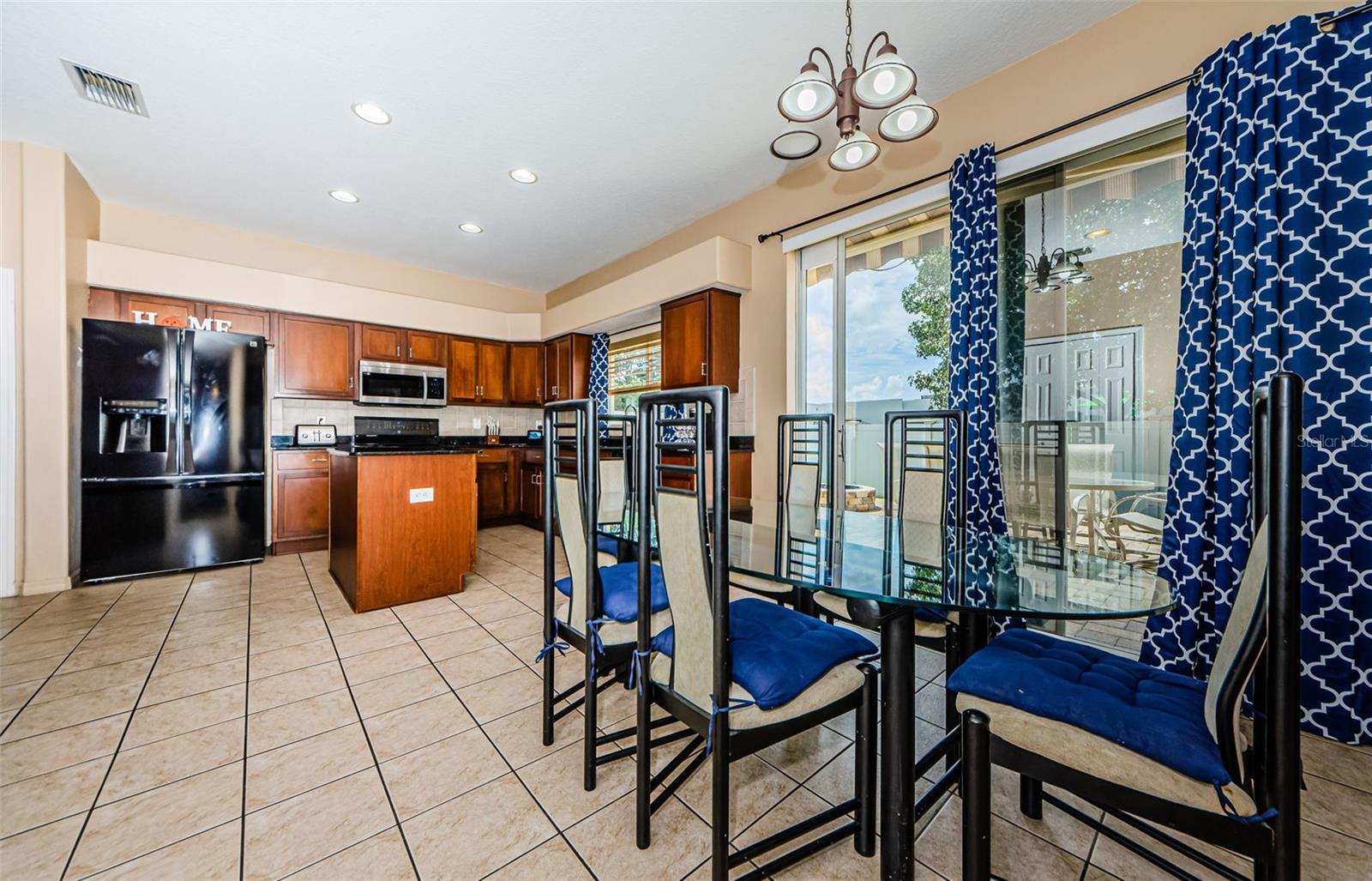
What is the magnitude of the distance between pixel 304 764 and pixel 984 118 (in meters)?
4.12

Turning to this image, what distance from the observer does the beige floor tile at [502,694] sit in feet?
6.70

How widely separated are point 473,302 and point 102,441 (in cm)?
334

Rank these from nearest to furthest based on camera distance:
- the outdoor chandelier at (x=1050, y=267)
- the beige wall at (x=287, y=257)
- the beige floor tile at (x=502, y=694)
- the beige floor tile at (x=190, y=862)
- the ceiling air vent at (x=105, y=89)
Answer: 1. the beige floor tile at (x=190, y=862)
2. the beige floor tile at (x=502, y=694)
3. the outdoor chandelier at (x=1050, y=267)
4. the ceiling air vent at (x=105, y=89)
5. the beige wall at (x=287, y=257)

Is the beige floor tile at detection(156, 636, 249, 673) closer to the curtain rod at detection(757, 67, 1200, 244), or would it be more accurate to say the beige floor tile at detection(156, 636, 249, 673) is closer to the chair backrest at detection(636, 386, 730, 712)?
the chair backrest at detection(636, 386, 730, 712)

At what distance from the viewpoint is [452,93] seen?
2803mm

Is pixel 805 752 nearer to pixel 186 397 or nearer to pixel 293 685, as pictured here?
pixel 293 685

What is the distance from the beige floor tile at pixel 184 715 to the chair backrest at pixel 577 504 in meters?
1.38

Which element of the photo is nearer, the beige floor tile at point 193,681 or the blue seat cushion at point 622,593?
the blue seat cushion at point 622,593

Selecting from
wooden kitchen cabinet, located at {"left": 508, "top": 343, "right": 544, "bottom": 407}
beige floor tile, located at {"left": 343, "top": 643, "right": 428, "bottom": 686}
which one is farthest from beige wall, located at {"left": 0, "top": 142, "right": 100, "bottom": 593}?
wooden kitchen cabinet, located at {"left": 508, "top": 343, "right": 544, "bottom": 407}

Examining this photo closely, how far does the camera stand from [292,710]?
203 cm

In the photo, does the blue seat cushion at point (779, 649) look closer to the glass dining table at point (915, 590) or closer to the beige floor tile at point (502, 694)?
the glass dining table at point (915, 590)

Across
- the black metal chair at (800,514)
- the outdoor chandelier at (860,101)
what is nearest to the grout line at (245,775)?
the black metal chair at (800,514)

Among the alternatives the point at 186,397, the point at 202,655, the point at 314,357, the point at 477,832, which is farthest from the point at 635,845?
the point at 314,357

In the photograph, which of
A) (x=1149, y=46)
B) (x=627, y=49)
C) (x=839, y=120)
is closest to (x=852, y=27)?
(x=839, y=120)
